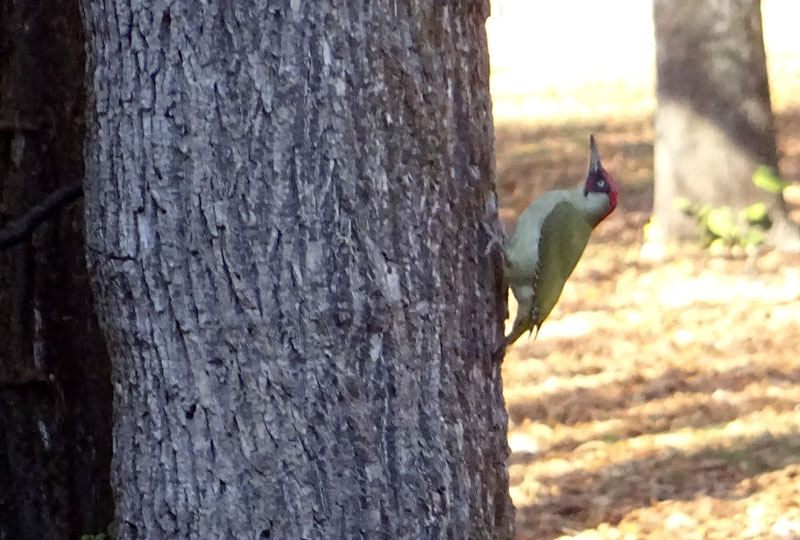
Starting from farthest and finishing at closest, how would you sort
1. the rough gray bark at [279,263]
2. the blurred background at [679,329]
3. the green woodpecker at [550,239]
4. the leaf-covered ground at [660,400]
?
the blurred background at [679,329] < the leaf-covered ground at [660,400] < the green woodpecker at [550,239] < the rough gray bark at [279,263]

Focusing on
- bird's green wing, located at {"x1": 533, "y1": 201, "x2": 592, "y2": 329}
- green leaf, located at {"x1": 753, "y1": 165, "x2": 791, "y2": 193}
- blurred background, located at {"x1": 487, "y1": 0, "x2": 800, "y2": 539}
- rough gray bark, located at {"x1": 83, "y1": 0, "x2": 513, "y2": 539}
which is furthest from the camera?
green leaf, located at {"x1": 753, "y1": 165, "x2": 791, "y2": 193}

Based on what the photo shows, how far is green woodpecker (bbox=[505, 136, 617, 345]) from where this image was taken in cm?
365

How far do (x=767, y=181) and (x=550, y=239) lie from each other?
16.8 ft

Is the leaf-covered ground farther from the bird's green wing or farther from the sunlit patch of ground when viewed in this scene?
the bird's green wing

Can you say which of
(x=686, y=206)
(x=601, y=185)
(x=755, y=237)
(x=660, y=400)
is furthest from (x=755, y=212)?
(x=601, y=185)

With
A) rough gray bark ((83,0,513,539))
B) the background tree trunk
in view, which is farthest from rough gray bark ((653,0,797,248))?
rough gray bark ((83,0,513,539))

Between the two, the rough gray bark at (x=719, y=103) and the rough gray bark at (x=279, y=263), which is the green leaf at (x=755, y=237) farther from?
the rough gray bark at (x=279, y=263)

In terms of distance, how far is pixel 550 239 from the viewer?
3.90 meters

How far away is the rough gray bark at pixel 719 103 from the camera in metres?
8.47

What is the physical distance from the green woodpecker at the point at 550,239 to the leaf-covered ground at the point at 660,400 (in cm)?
160

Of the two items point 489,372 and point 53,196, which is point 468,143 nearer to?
point 489,372

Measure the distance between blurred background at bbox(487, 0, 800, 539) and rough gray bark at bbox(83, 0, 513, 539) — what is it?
2956 millimetres

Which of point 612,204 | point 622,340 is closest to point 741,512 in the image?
point 612,204

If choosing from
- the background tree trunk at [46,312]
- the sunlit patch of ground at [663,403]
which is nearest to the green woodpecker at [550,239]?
the background tree trunk at [46,312]
